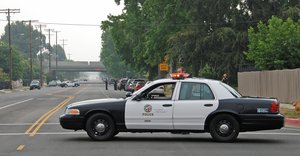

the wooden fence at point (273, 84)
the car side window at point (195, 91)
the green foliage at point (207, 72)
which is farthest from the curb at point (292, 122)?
the green foliage at point (207, 72)

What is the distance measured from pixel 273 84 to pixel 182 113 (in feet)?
67.5

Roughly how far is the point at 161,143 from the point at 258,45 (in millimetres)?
22690

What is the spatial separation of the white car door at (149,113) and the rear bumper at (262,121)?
5.88ft

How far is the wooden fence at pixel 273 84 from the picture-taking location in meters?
30.2

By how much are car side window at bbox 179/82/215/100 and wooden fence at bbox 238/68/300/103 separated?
16076 mm

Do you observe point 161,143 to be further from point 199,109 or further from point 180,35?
point 180,35

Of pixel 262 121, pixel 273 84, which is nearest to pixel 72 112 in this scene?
pixel 262 121

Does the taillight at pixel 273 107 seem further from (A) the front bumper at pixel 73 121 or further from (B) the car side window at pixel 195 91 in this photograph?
(A) the front bumper at pixel 73 121

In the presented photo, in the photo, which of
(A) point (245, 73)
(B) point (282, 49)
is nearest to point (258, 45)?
(B) point (282, 49)

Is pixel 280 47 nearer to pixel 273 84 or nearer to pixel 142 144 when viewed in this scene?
pixel 273 84

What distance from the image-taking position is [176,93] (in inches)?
569

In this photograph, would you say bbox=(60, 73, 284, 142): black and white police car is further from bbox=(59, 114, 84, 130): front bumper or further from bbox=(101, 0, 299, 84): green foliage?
bbox=(101, 0, 299, 84): green foliage

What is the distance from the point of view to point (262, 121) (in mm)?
14070

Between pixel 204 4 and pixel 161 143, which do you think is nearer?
pixel 161 143
